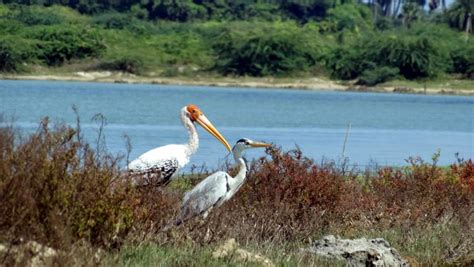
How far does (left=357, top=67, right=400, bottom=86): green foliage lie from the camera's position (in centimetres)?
7850

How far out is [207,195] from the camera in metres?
11.5

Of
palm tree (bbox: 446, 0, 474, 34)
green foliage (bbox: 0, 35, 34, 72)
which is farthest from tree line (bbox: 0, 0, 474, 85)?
palm tree (bbox: 446, 0, 474, 34)

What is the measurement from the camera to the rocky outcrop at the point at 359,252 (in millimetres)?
10562

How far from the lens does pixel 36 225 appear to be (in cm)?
823

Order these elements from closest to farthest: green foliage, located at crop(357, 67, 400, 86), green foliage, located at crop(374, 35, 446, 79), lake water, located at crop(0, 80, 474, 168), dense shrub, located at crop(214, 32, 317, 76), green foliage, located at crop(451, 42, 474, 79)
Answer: lake water, located at crop(0, 80, 474, 168) → dense shrub, located at crop(214, 32, 317, 76) → green foliage, located at crop(374, 35, 446, 79) → green foliage, located at crop(357, 67, 400, 86) → green foliage, located at crop(451, 42, 474, 79)

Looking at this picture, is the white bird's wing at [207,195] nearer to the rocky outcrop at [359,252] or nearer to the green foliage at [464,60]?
the rocky outcrop at [359,252]

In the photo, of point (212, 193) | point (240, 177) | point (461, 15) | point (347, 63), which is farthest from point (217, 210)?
point (461, 15)

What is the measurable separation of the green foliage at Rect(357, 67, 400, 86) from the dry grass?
6212 centimetres

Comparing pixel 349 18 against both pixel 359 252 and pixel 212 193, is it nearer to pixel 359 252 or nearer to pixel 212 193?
pixel 212 193

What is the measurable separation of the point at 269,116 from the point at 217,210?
38.6 meters

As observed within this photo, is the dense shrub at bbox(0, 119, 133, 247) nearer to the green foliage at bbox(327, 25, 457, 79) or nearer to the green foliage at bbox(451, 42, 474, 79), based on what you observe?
the green foliage at bbox(327, 25, 457, 79)

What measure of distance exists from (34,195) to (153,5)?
312 feet

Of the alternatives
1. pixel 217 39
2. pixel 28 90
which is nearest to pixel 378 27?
pixel 217 39

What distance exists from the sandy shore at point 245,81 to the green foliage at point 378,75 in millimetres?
498
